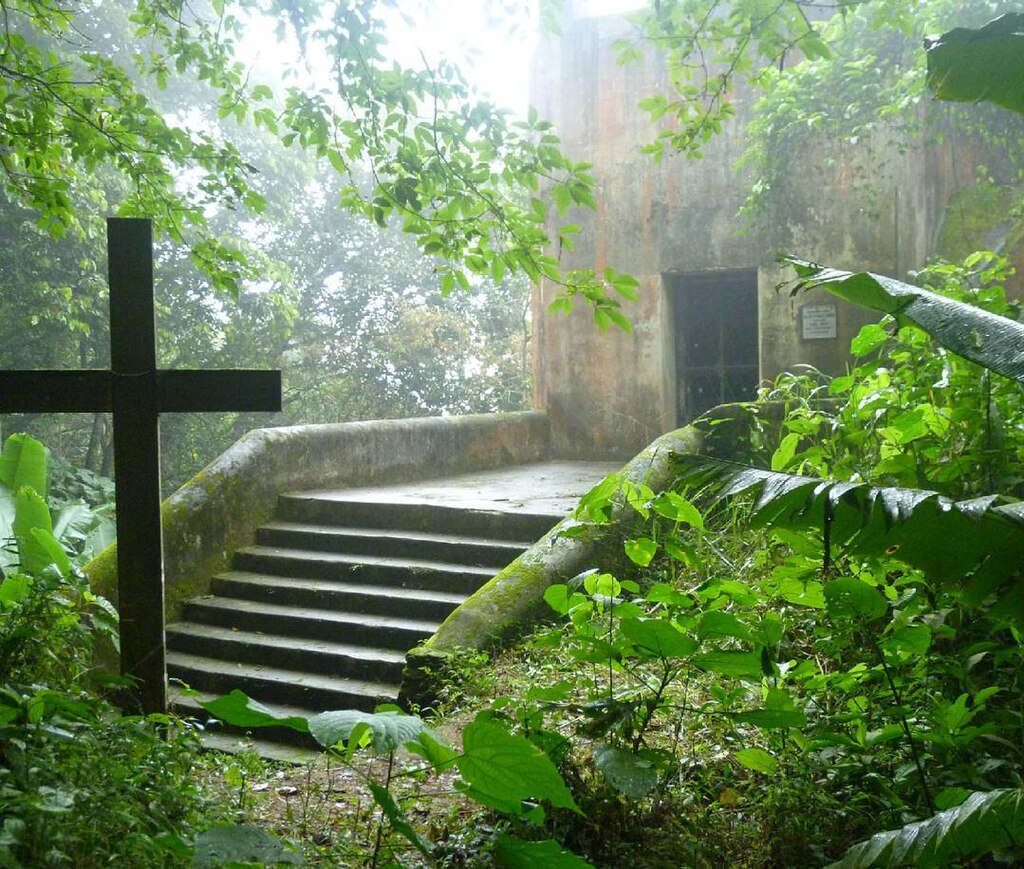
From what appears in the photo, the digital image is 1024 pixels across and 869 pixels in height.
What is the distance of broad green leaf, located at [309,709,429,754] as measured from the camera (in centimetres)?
207

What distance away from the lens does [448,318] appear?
2220 centimetres

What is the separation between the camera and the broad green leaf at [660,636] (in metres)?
2.54

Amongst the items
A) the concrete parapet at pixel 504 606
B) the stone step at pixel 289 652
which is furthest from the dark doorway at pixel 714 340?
the stone step at pixel 289 652

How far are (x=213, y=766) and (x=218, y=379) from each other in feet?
4.78

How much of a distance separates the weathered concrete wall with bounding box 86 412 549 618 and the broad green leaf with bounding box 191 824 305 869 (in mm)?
4537

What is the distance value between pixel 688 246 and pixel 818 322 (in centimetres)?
171

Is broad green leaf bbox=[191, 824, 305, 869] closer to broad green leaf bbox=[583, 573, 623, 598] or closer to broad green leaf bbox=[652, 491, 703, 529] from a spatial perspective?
broad green leaf bbox=[583, 573, 623, 598]

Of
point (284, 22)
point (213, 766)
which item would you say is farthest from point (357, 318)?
point (213, 766)

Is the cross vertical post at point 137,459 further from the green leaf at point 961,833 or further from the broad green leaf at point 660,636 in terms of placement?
the green leaf at point 961,833

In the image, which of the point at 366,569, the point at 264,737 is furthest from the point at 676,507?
the point at 366,569

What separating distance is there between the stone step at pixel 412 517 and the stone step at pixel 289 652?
1.43m

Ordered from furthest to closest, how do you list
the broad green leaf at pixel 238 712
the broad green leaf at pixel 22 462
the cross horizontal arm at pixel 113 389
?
1. the broad green leaf at pixel 22 462
2. the cross horizontal arm at pixel 113 389
3. the broad green leaf at pixel 238 712

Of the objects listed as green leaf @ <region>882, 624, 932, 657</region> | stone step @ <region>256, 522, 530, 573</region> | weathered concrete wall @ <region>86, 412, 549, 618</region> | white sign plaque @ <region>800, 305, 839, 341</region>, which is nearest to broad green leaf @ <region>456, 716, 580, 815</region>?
green leaf @ <region>882, 624, 932, 657</region>

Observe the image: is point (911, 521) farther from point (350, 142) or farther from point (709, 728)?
point (350, 142)
